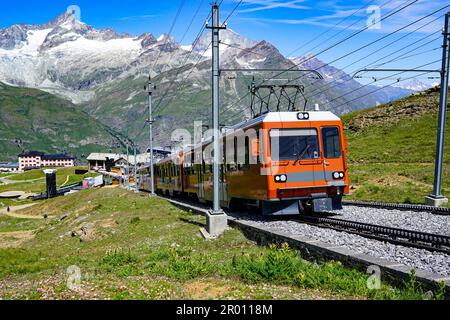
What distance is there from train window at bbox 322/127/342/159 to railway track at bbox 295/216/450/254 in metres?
2.47

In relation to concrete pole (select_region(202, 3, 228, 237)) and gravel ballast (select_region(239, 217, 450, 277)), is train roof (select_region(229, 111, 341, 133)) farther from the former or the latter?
gravel ballast (select_region(239, 217, 450, 277))

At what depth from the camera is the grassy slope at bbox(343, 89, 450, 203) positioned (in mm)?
30375

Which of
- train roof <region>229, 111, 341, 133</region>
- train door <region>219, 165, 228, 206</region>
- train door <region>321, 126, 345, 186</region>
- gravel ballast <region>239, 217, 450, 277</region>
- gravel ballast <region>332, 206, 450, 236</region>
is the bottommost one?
gravel ballast <region>239, 217, 450, 277</region>

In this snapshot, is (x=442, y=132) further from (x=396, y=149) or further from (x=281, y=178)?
(x=396, y=149)

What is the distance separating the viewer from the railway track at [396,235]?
11.3 meters

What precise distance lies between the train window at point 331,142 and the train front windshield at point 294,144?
0.34 meters

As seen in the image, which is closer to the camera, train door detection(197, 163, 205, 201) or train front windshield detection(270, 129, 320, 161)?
train front windshield detection(270, 129, 320, 161)

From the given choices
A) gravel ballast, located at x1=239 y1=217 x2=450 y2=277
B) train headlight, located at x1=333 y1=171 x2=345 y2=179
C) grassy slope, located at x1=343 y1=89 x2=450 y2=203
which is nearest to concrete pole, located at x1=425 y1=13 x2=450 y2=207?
grassy slope, located at x1=343 y1=89 x2=450 y2=203

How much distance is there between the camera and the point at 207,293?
26.4ft

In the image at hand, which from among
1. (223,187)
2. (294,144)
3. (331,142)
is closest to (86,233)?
(223,187)
